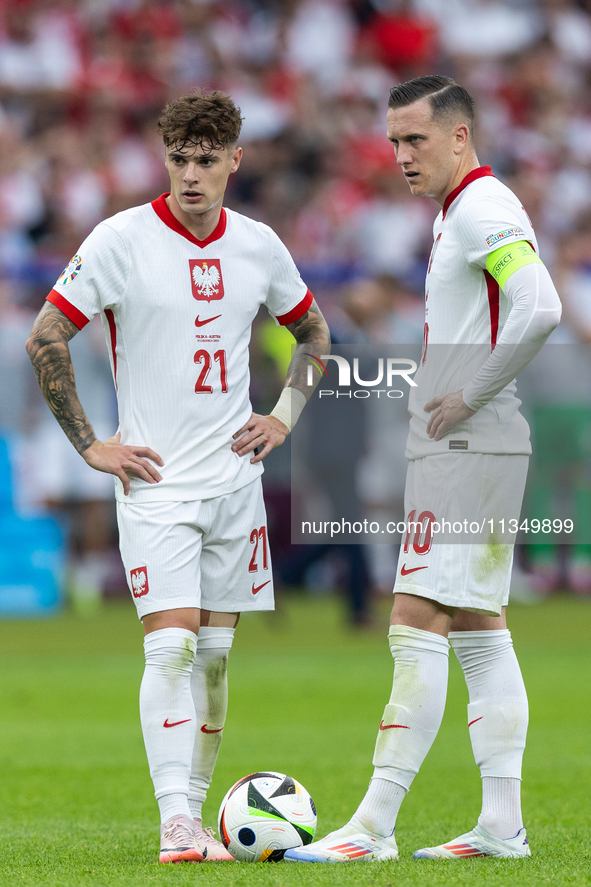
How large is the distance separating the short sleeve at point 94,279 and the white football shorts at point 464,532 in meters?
1.15

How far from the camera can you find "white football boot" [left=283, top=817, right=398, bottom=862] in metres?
3.80

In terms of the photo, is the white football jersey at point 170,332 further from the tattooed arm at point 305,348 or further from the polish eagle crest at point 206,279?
the tattooed arm at point 305,348

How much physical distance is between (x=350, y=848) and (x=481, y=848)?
17.3 inches

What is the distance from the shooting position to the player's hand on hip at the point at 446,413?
12.9 ft

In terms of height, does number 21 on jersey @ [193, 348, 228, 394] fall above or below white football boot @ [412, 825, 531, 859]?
above

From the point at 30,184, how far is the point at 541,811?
11.2 m

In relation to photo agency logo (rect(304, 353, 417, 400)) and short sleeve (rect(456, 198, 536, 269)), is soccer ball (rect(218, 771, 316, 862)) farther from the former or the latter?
short sleeve (rect(456, 198, 536, 269))

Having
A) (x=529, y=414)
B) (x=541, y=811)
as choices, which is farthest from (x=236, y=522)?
(x=529, y=414)

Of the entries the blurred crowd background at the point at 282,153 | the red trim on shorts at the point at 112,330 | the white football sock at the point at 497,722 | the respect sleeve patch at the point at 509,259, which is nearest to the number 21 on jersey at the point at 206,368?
the red trim on shorts at the point at 112,330

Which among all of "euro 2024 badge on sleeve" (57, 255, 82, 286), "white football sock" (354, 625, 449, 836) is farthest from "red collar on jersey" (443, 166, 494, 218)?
"white football sock" (354, 625, 449, 836)

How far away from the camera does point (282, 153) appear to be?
51.6 feet

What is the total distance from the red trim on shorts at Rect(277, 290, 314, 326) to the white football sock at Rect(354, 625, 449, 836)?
1270 millimetres

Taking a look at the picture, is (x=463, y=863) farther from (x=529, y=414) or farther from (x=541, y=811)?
(x=529, y=414)

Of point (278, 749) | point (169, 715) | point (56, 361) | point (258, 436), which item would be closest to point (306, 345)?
point (258, 436)
